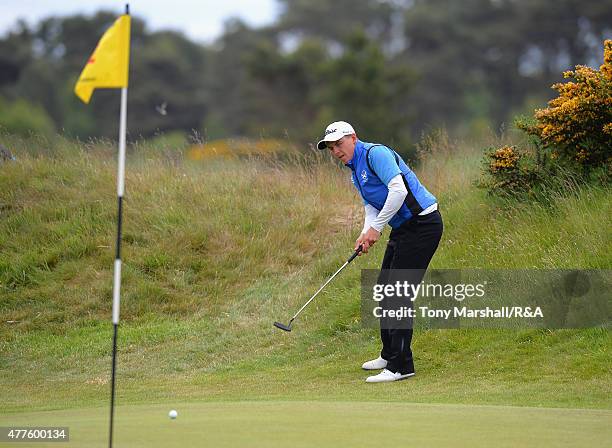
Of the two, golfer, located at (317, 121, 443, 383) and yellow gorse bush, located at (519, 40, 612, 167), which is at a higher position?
yellow gorse bush, located at (519, 40, 612, 167)

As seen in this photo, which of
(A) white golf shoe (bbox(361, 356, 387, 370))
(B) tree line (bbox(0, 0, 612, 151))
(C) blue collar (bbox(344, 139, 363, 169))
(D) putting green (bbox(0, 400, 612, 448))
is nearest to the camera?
(D) putting green (bbox(0, 400, 612, 448))

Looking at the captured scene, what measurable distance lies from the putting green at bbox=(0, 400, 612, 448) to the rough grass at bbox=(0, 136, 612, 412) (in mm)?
1108

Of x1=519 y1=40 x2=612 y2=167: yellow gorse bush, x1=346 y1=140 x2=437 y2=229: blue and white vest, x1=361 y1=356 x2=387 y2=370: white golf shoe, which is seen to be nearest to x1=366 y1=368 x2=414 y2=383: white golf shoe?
x1=361 y1=356 x2=387 y2=370: white golf shoe

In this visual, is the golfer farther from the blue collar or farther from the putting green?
the putting green

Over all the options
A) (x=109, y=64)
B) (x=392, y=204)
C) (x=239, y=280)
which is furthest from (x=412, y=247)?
(x=239, y=280)

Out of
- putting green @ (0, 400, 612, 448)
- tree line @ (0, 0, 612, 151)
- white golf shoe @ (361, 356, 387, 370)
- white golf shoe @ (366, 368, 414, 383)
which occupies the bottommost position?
putting green @ (0, 400, 612, 448)

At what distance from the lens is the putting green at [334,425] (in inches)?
266

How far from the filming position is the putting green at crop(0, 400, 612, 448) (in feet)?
22.2

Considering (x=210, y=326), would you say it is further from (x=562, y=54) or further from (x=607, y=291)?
(x=562, y=54)

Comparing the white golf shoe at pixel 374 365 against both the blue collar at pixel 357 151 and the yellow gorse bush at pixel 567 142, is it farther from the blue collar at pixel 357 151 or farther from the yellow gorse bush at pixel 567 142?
the yellow gorse bush at pixel 567 142

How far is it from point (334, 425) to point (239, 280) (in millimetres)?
7986

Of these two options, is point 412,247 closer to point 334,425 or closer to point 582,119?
point 334,425

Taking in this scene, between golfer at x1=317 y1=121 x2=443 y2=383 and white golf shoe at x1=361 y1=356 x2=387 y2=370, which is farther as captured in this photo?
white golf shoe at x1=361 y1=356 x2=387 y2=370

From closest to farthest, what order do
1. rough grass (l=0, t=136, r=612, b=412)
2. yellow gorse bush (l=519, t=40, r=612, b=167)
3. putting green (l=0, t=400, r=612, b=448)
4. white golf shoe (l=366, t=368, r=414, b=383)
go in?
putting green (l=0, t=400, r=612, b=448) < white golf shoe (l=366, t=368, r=414, b=383) < rough grass (l=0, t=136, r=612, b=412) < yellow gorse bush (l=519, t=40, r=612, b=167)
